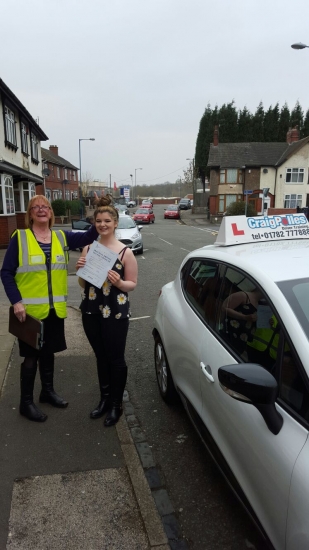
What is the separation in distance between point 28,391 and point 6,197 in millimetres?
15342

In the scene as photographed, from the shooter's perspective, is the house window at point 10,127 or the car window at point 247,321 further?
the house window at point 10,127

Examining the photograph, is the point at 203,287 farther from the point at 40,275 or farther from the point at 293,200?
the point at 293,200

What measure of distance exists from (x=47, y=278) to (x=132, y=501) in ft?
5.67

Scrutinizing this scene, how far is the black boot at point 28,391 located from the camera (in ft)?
10.8

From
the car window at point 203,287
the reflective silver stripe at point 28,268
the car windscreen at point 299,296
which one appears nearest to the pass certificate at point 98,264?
the reflective silver stripe at point 28,268

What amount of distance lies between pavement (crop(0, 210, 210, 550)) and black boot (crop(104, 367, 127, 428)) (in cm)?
7

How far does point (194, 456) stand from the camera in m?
2.95

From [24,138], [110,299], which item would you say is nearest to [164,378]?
[110,299]

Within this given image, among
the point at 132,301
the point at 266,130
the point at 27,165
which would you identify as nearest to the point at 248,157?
the point at 266,130

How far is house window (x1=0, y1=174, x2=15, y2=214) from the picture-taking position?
16.5 metres

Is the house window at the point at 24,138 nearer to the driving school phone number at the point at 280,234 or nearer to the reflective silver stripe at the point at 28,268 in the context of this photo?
the reflective silver stripe at the point at 28,268

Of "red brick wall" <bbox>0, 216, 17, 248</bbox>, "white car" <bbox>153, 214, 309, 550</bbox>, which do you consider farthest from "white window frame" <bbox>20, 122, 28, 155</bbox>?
"white car" <bbox>153, 214, 309, 550</bbox>

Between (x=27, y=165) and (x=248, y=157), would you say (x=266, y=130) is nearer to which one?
(x=248, y=157)

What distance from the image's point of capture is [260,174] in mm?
41812
